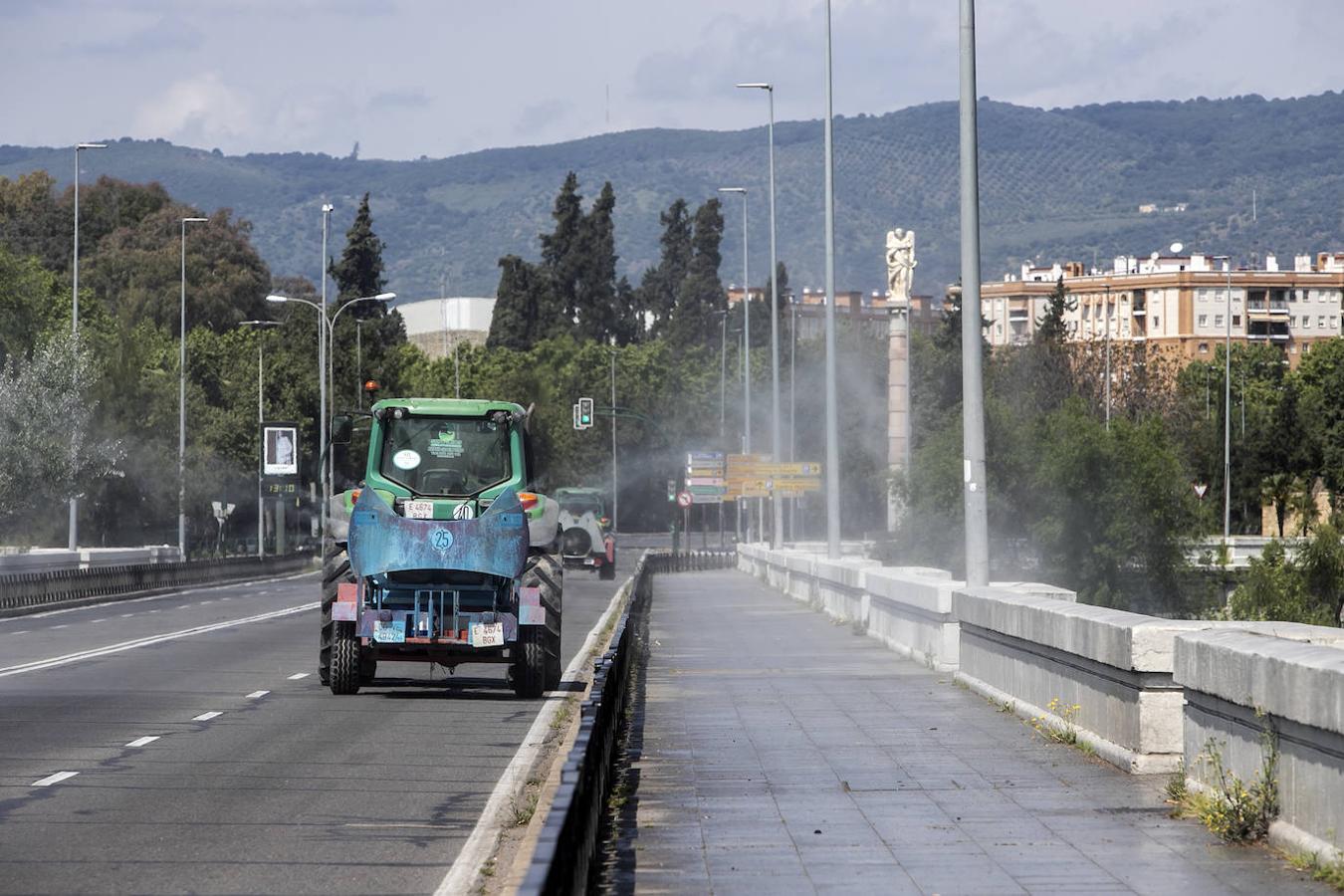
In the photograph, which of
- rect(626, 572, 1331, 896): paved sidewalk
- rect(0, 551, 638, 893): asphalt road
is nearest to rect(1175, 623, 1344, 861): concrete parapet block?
rect(626, 572, 1331, 896): paved sidewalk

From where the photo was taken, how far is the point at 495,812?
13.0 meters

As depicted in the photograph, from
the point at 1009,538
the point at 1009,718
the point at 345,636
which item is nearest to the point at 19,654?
the point at 345,636

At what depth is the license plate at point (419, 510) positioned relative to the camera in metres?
21.9

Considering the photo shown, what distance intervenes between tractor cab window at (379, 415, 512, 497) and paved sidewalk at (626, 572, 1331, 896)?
110 inches

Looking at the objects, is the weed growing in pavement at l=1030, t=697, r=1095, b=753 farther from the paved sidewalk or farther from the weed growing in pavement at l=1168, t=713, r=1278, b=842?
the weed growing in pavement at l=1168, t=713, r=1278, b=842

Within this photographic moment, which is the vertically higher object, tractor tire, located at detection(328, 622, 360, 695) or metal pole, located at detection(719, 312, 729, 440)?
metal pole, located at detection(719, 312, 729, 440)

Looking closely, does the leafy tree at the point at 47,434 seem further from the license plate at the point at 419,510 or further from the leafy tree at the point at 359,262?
the leafy tree at the point at 359,262

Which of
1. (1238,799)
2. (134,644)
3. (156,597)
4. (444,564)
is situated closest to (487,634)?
(444,564)

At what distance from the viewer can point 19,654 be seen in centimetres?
2864

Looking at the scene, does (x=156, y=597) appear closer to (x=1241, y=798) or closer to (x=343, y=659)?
(x=343, y=659)

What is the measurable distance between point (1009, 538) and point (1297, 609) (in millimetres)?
14053

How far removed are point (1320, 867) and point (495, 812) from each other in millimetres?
5074

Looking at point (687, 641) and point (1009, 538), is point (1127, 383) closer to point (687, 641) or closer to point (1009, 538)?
point (1009, 538)

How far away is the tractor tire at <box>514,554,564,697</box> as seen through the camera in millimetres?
21625
